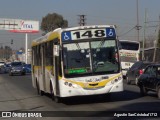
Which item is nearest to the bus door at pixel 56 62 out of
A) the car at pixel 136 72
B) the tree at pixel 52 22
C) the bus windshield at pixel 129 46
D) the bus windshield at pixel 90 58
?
the bus windshield at pixel 90 58

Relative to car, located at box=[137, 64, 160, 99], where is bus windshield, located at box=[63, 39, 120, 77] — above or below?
above

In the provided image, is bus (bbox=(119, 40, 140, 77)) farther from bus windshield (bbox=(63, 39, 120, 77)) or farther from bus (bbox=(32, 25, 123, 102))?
bus windshield (bbox=(63, 39, 120, 77))

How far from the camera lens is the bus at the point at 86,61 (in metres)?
17.6

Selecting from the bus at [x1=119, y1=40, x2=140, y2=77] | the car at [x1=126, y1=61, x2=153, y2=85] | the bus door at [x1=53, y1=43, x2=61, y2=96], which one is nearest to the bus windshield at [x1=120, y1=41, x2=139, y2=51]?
the bus at [x1=119, y1=40, x2=140, y2=77]

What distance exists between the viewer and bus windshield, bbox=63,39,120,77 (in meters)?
17.7

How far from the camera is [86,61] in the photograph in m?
17.8

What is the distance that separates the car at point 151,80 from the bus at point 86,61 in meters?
2.26

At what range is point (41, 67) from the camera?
22156 millimetres

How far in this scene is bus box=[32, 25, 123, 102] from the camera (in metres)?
17.6

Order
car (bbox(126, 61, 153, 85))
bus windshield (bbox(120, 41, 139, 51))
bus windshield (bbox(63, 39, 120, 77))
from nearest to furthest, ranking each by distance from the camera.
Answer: bus windshield (bbox(63, 39, 120, 77)), car (bbox(126, 61, 153, 85)), bus windshield (bbox(120, 41, 139, 51))

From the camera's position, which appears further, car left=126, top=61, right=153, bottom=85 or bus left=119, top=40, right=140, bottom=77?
bus left=119, top=40, right=140, bottom=77

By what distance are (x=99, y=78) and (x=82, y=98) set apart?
3.58 metres

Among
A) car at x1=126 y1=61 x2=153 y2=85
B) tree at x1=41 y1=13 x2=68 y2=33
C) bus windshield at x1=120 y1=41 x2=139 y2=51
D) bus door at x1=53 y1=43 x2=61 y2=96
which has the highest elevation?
tree at x1=41 y1=13 x2=68 y2=33

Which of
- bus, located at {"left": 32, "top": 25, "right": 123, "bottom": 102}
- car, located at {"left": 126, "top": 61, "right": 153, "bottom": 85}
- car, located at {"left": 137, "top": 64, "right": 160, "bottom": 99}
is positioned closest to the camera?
bus, located at {"left": 32, "top": 25, "right": 123, "bottom": 102}
